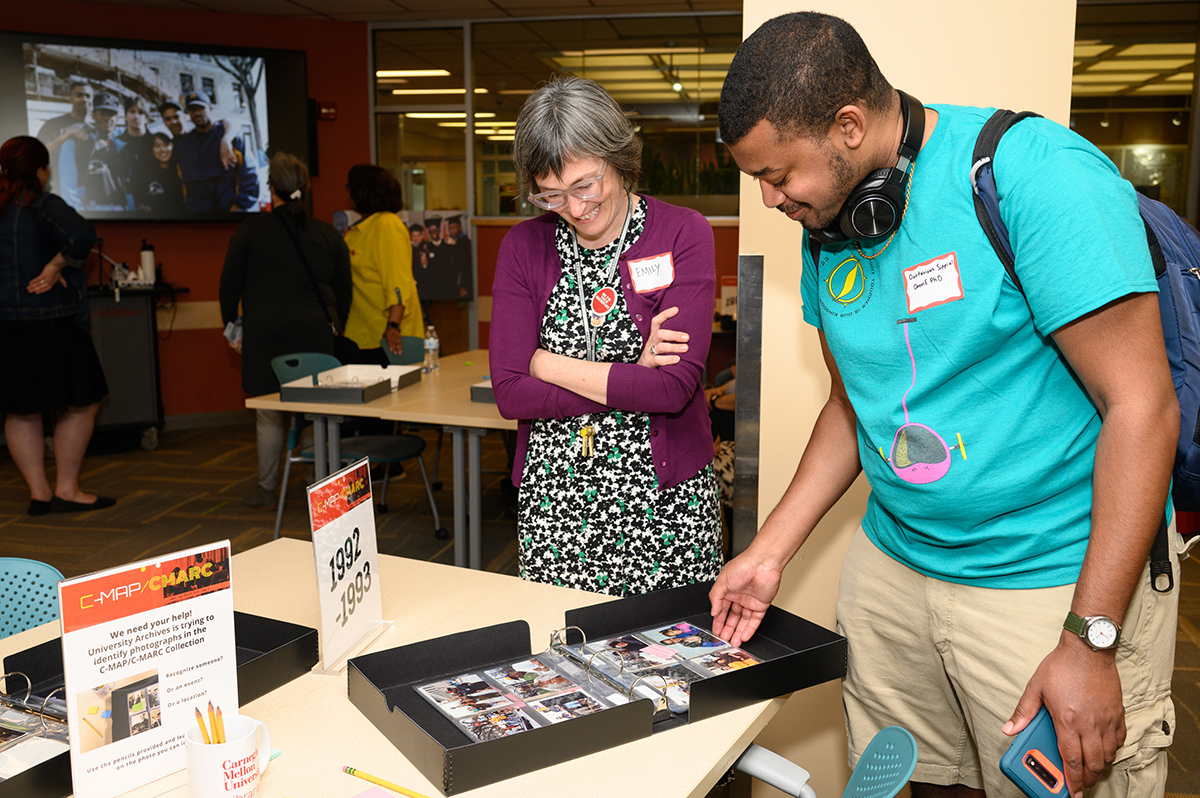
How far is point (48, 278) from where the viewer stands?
4.48 meters

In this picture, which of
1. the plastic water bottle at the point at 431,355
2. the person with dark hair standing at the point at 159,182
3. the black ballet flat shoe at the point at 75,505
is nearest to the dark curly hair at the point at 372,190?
the plastic water bottle at the point at 431,355

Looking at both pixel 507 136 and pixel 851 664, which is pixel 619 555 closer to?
pixel 851 664

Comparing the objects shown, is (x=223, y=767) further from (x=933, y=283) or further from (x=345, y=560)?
(x=933, y=283)

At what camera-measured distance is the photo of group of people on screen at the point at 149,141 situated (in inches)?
251

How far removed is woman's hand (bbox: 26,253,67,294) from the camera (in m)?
4.44

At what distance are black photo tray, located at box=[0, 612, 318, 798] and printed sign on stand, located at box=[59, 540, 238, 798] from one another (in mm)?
156

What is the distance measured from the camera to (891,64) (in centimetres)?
178

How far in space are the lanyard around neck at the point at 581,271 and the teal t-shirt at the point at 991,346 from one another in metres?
0.68

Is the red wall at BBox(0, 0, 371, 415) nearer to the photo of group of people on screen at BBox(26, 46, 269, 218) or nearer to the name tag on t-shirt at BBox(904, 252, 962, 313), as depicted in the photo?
the photo of group of people on screen at BBox(26, 46, 269, 218)

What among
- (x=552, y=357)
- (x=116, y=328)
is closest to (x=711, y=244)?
(x=552, y=357)

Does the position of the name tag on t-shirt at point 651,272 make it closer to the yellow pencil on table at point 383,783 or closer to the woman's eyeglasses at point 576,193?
the woman's eyeglasses at point 576,193

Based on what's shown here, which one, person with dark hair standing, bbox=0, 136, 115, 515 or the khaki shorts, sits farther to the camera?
person with dark hair standing, bbox=0, 136, 115, 515

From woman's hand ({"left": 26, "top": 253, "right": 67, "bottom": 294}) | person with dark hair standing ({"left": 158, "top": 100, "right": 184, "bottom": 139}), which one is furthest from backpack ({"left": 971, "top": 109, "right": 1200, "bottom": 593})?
person with dark hair standing ({"left": 158, "top": 100, "right": 184, "bottom": 139})

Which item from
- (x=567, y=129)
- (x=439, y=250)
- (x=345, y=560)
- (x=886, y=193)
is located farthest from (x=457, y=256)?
(x=886, y=193)
